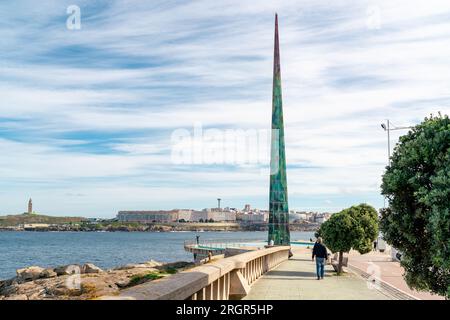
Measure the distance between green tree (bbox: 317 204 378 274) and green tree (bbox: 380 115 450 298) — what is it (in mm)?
18719

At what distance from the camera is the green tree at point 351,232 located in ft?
93.6

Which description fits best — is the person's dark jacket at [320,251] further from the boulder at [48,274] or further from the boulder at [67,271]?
the boulder at [48,274]

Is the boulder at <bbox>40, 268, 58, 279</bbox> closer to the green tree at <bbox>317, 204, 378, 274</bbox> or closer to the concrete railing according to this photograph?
the green tree at <bbox>317, 204, 378, 274</bbox>

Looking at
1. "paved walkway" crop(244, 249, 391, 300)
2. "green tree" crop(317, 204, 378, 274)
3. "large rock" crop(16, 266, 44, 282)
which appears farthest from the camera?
"large rock" crop(16, 266, 44, 282)

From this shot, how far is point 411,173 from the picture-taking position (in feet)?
30.1

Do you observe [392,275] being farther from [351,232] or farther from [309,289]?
[309,289]

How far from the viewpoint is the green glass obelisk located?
56.7 metres

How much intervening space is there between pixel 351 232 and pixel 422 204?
19.8 m

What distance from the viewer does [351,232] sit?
28.5 meters

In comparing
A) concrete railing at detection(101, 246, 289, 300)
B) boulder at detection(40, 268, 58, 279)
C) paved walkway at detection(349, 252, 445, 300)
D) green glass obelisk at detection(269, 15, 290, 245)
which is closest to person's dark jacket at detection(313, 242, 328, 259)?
paved walkway at detection(349, 252, 445, 300)
